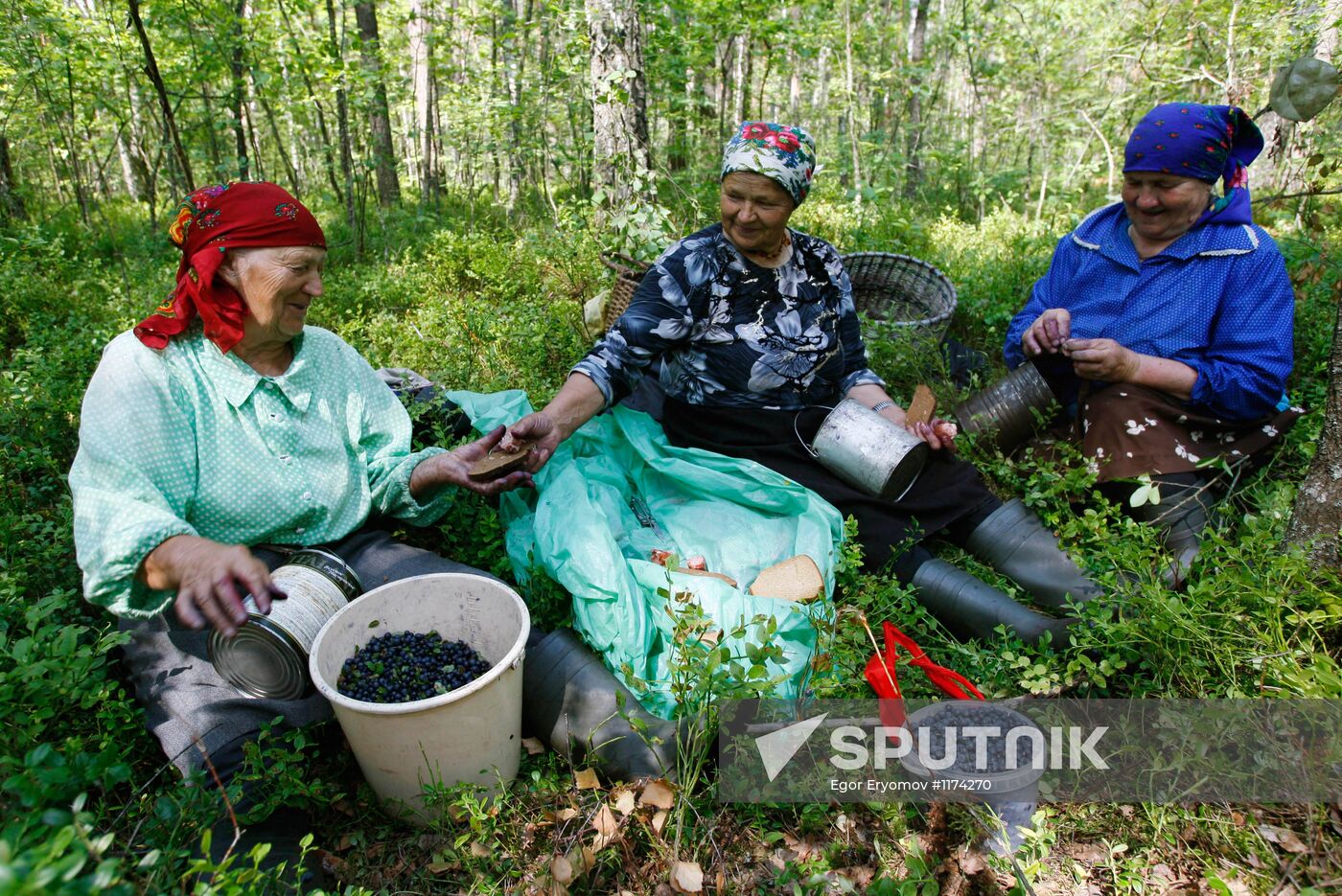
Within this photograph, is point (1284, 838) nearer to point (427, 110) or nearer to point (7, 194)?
point (7, 194)

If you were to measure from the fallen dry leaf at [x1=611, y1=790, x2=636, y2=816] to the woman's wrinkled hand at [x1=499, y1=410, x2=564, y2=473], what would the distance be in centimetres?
103

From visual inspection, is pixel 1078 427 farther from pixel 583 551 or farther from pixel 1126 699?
pixel 583 551

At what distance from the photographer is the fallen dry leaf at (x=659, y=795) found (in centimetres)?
162

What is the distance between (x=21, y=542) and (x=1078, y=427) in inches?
139

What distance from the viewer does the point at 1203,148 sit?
8.22 feet

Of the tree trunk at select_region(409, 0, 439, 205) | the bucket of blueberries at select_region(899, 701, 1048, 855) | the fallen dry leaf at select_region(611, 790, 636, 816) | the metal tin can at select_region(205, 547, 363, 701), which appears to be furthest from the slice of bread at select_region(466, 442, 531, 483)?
the tree trunk at select_region(409, 0, 439, 205)

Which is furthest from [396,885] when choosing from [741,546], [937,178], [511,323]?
[937,178]

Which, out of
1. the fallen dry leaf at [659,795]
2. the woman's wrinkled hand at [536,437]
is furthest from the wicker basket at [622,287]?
the fallen dry leaf at [659,795]

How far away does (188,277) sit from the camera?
6.24 feet

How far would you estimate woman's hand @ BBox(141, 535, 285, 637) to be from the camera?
1538 millimetres

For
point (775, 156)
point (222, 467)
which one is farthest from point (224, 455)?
point (775, 156)

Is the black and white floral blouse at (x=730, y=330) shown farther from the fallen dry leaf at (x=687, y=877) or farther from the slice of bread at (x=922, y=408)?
the fallen dry leaf at (x=687, y=877)

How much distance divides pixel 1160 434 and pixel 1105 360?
1.03 feet

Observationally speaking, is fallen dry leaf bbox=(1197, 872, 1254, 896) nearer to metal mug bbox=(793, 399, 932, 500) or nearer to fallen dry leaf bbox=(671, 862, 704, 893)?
fallen dry leaf bbox=(671, 862, 704, 893)
